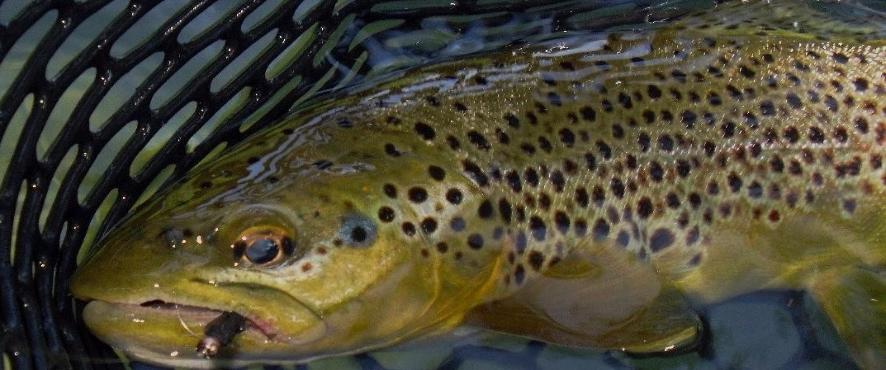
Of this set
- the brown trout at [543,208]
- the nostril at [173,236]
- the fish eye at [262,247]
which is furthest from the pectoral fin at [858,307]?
the nostril at [173,236]

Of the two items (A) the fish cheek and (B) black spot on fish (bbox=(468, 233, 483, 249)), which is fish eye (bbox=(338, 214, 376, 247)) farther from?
(B) black spot on fish (bbox=(468, 233, 483, 249))

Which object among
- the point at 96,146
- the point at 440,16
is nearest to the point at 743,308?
the point at 440,16

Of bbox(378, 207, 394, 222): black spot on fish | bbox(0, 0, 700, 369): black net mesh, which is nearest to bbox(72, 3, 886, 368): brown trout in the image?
bbox(378, 207, 394, 222): black spot on fish

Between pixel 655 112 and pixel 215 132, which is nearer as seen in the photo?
pixel 655 112

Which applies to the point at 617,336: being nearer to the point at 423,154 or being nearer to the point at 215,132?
the point at 423,154

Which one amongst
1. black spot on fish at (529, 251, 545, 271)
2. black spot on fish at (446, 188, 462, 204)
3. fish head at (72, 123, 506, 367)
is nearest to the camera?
fish head at (72, 123, 506, 367)

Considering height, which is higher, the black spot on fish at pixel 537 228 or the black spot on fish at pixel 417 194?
the black spot on fish at pixel 417 194

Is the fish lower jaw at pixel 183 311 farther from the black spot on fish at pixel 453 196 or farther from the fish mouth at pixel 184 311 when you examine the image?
the black spot on fish at pixel 453 196
